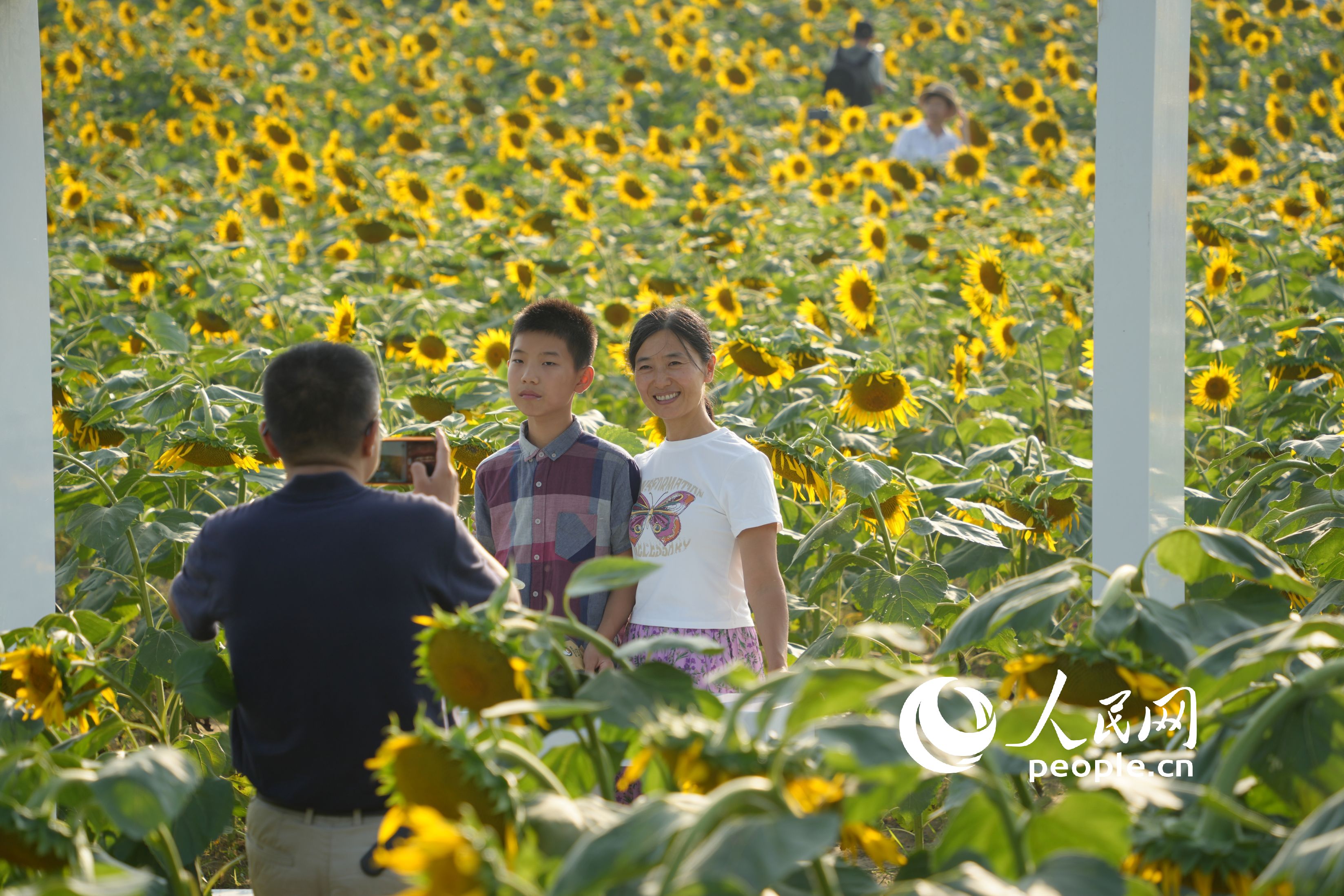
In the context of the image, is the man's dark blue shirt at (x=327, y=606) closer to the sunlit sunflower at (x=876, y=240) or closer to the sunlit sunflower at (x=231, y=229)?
the sunlit sunflower at (x=876, y=240)

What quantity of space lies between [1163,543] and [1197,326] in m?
4.01

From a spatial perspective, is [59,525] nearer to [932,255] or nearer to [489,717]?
[489,717]

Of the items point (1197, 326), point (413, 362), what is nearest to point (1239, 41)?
point (1197, 326)

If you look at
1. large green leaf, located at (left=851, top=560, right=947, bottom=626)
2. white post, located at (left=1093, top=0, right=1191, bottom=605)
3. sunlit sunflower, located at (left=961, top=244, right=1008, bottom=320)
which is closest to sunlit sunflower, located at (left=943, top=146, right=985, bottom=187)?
sunlit sunflower, located at (left=961, top=244, right=1008, bottom=320)

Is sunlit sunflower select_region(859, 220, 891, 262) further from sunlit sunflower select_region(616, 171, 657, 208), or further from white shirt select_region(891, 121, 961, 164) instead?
white shirt select_region(891, 121, 961, 164)

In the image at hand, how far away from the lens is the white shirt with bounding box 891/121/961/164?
7672 millimetres

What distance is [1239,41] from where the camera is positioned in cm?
963

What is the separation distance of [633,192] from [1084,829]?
19.2ft

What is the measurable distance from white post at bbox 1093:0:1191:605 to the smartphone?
894mm

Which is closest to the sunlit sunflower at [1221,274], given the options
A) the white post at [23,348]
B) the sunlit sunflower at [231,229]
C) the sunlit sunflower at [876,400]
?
the sunlit sunflower at [876,400]

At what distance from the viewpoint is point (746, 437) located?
2717mm

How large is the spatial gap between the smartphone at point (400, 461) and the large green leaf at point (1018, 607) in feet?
2.74

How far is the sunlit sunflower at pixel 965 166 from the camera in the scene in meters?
7.39

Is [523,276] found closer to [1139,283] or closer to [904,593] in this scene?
[904,593]
